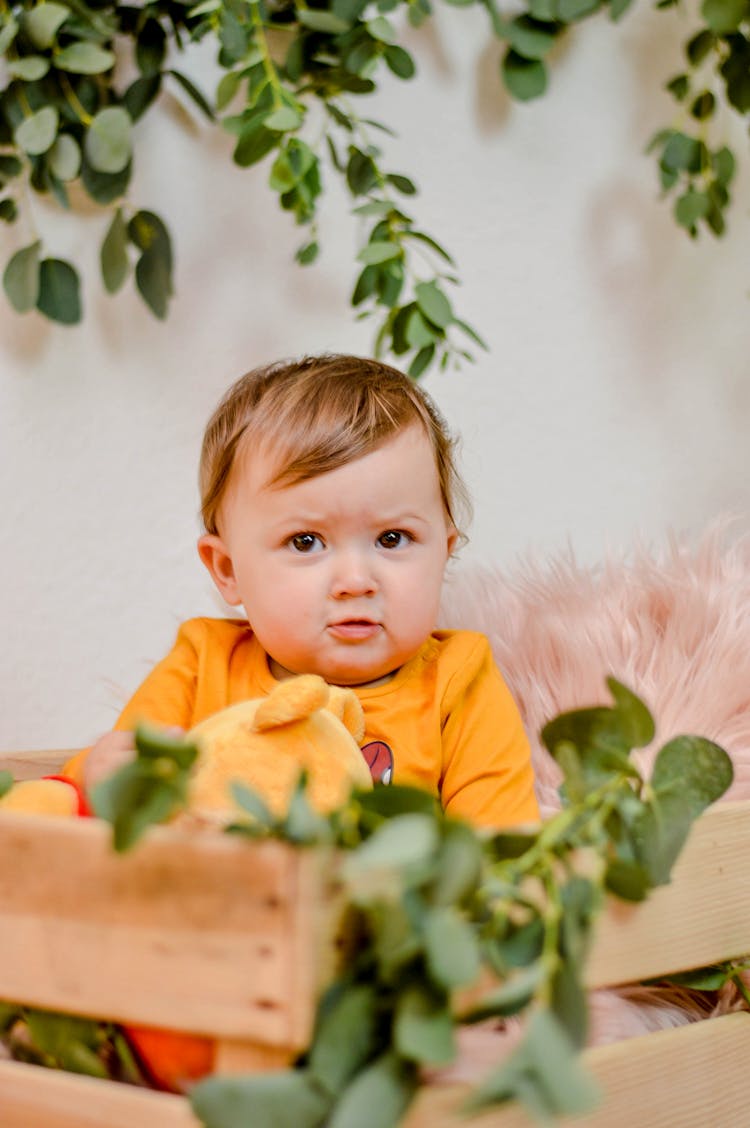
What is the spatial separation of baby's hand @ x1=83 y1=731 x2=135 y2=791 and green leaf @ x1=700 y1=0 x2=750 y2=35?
0.89 metres

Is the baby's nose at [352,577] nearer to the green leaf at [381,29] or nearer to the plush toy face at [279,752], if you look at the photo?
the plush toy face at [279,752]

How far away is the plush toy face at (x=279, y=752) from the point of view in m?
0.72

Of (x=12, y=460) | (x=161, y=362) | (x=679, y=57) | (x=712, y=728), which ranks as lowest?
(x=712, y=728)

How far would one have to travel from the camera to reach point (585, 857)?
0.58 meters

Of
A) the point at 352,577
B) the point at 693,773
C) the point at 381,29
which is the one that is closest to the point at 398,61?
the point at 381,29

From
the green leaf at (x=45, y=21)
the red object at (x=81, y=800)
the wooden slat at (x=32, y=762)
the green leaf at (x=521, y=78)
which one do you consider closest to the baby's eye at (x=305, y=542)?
the red object at (x=81, y=800)

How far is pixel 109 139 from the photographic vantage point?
1155 mm

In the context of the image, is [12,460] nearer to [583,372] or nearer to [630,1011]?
[583,372]

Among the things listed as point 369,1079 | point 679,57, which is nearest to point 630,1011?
point 369,1079

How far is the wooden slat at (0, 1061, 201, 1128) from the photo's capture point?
1.79ft

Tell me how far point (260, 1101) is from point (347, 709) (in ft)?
1.23

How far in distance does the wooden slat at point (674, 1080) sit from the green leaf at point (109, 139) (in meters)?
0.90

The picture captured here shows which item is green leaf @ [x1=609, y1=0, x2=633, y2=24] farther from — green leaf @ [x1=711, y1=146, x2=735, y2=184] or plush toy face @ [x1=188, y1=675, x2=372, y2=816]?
plush toy face @ [x1=188, y1=675, x2=372, y2=816]

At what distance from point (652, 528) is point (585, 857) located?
973 millimetres
